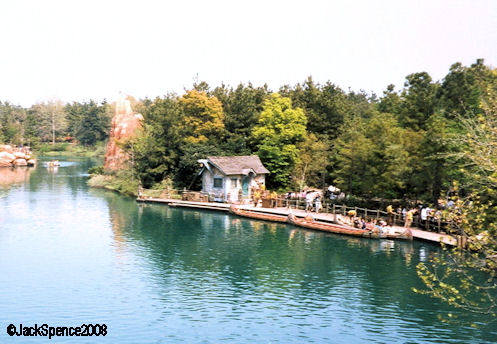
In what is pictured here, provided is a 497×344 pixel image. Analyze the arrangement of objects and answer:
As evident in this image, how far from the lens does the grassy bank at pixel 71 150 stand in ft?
461

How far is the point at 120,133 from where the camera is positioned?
86000 mm

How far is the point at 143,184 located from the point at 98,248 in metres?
28.6

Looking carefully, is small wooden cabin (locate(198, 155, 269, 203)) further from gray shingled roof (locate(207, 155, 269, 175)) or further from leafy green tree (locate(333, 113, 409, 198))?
leafy green tree (locate(333, 113, 409, 198))

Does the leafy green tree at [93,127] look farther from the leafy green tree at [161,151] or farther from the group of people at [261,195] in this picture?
the group of people at [261,195]

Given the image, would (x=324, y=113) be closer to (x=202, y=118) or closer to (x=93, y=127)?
Answer: (x=202, y=118)

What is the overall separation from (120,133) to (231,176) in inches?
1432

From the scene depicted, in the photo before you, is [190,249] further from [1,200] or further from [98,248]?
[1,200]

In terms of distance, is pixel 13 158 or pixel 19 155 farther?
pixel 19 155

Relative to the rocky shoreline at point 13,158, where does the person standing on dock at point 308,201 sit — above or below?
below

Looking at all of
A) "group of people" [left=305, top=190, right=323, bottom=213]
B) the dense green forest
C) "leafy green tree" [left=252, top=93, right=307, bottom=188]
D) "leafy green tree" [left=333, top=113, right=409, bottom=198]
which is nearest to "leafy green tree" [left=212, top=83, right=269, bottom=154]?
the dense green forest

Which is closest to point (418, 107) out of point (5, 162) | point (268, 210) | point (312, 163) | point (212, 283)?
point (312, 163)

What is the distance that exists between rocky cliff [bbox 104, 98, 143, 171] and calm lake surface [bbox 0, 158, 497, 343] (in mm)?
30094

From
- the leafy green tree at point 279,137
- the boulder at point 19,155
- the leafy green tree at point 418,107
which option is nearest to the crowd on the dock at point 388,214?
the leafy green tree at point 279,137

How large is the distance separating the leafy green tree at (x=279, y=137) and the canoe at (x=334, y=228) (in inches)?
517
